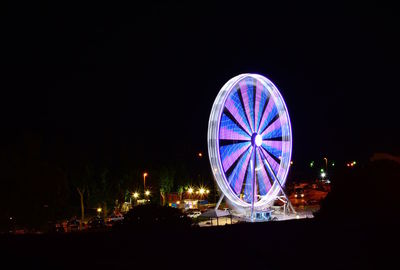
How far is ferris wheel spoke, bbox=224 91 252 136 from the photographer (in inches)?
909

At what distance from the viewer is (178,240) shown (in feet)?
24.8

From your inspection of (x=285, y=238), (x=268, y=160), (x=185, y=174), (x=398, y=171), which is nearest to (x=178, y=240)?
(x=285, y=238)

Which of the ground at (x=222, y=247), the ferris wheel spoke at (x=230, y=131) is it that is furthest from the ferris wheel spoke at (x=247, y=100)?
the ground at (x=222, y=247)

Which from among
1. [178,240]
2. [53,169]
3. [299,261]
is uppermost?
[53,169]

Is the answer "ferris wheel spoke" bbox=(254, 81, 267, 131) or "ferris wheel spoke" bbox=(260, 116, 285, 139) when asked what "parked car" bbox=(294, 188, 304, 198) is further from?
"ferris wheel spoke" bbox=(254, 81, 267, 131)

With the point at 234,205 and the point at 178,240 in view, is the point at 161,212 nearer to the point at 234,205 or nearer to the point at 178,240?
the point at 178,240

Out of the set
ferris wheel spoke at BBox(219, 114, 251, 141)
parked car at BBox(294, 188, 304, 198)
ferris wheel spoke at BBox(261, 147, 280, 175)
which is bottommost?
parked car at BBox(294, 188, 304, 198)

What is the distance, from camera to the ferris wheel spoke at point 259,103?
78.8 feet

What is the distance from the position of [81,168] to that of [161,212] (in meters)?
23.7

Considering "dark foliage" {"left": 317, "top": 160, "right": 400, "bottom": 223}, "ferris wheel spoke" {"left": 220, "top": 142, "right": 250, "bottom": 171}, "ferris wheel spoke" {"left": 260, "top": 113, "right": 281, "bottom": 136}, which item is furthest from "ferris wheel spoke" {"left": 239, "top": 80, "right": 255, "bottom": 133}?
"dark foliage" {"left": 317, "top": 160, "right": 400, "bottom": 223}

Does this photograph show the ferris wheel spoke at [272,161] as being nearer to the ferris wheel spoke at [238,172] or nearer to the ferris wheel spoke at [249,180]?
the ferris wheel spoke at [249,180]

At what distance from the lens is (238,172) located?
23812mm

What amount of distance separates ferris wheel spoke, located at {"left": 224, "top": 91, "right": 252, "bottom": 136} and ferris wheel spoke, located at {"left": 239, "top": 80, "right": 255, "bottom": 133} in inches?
8.2

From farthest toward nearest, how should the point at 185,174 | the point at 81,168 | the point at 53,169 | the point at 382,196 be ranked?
the point at 185,174, the point at 81,168, the point at 53,169, the point at 382,196
